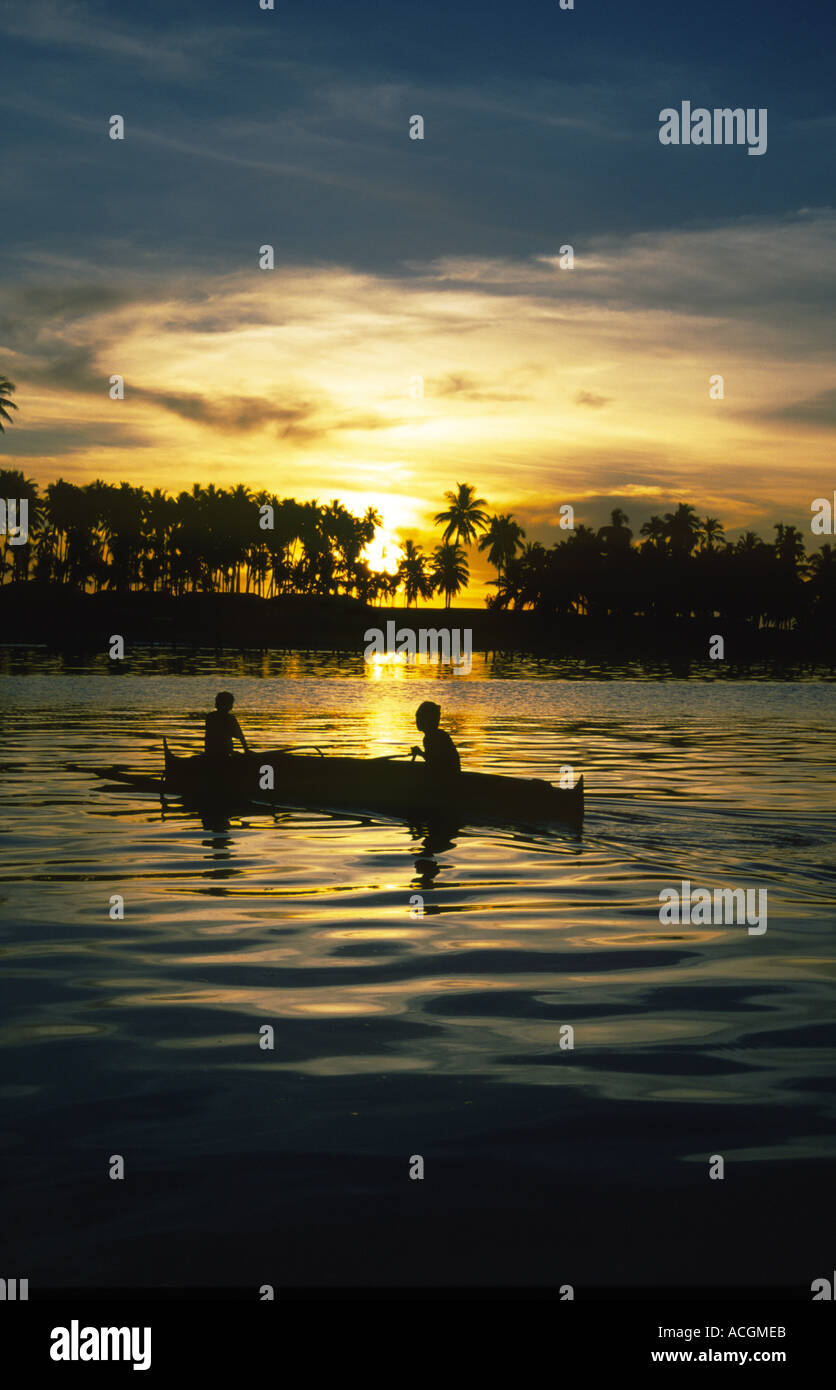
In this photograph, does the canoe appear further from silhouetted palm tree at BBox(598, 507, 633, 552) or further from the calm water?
silhouetted palm tree at BBox(598, 507, 633, 552)

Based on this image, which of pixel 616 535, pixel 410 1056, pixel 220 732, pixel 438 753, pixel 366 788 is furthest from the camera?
pixel 616 535

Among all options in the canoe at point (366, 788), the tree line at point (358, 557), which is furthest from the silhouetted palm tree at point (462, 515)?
the canoe at point (366, 788)

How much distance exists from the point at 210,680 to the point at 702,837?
6003 centimetres

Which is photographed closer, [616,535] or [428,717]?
[428,717]

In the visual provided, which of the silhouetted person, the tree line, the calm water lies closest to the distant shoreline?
the tree line

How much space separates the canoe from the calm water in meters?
0.53

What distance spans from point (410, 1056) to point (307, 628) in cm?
16574

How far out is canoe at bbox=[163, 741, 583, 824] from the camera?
19906mm

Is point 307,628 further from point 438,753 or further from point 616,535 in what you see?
point 438,753

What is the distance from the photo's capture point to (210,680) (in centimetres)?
7700

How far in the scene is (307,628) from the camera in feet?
570

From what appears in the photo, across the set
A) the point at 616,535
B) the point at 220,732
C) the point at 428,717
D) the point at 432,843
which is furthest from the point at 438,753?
the point at 616,535

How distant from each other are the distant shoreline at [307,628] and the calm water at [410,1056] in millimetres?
132955

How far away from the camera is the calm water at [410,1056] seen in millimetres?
6445
